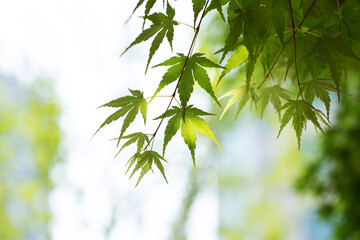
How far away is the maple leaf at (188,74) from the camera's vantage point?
1.35 ft

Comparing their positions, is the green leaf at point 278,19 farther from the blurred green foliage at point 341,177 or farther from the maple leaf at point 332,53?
the blurred green foliage at point 341,177

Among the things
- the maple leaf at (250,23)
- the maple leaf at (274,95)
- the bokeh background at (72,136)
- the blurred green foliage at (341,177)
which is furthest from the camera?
the bokeh background at (72,136)

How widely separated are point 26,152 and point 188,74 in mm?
4671

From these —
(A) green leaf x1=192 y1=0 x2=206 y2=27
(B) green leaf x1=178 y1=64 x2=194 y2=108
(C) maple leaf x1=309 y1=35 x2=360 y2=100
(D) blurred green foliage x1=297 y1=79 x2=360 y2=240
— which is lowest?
(D) blurred green foliage x1=297 y1=79 x2=360 y2=240

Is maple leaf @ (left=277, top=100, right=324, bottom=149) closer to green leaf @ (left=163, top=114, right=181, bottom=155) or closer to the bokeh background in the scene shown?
green leaf @ (left=163, top=114, right=181, bottom=155)

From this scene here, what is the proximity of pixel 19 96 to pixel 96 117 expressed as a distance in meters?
0.97

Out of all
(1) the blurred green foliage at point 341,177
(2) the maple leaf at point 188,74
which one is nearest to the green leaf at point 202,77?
(2) the maple leaf at point 188,74

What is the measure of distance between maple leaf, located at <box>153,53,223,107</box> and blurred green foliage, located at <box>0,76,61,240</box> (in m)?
4.25

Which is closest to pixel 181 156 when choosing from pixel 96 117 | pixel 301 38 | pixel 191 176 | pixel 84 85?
pixel 191 176

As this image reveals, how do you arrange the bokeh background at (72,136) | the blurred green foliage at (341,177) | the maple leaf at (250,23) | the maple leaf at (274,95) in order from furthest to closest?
the bokeh background at (72,136) < the blurred green foliage at (341,177) < the maple leaf at (274,95) < the maple leaf at (250,23)

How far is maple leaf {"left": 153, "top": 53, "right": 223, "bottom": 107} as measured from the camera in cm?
41

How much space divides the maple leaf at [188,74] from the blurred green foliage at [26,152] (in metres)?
4.25

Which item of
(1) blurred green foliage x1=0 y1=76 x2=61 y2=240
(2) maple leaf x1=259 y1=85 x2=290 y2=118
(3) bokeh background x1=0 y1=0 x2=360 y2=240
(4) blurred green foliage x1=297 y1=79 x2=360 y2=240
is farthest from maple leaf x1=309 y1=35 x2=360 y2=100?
(1) blurred green foliage x1=0 y1=76 x2=61 y2=240

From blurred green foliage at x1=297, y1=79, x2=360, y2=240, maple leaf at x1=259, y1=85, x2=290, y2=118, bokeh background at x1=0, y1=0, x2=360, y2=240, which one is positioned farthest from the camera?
bokeh background at x1=0, y1=0, x2=360, y2=240
